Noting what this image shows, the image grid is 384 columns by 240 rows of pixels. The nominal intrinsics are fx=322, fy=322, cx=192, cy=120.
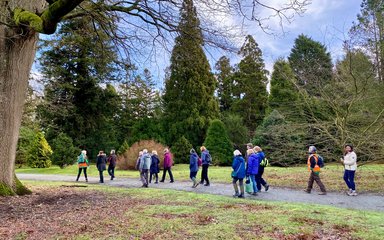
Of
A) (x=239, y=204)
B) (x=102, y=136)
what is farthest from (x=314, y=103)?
(x=102, y=136)

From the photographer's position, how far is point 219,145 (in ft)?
103

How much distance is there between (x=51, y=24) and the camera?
23.8 ft

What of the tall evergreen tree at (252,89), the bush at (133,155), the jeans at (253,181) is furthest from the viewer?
the tall evergreen tree at (252,89)

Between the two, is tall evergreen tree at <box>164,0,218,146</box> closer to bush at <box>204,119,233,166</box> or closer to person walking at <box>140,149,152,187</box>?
bush at <box>204,119,233,166</box>

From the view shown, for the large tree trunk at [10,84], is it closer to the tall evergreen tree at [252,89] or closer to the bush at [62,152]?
the bush at [62,152]

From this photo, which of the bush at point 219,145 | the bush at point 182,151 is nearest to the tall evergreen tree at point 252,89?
the bush at point 219,145

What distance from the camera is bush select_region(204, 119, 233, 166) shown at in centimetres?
3098

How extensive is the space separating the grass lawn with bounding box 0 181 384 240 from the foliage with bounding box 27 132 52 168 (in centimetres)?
2359

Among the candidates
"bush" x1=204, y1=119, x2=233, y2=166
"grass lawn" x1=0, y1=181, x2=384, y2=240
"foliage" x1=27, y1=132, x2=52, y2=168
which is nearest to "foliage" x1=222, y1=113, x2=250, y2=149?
"bush" x1=204, y1=119, x2=233, y2=166

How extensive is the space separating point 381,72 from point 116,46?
1140 centimetres

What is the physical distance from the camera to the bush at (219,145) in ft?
102

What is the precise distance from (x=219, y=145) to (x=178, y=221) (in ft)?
83.5

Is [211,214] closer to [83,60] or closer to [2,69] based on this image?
[2,69]

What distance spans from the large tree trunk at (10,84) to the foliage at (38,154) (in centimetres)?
2283
